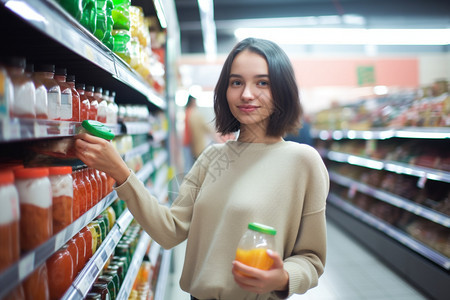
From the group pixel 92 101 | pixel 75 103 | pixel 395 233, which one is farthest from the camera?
pixel 395 233

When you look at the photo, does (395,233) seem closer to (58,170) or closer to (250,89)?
(250,89)

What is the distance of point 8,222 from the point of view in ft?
2.46

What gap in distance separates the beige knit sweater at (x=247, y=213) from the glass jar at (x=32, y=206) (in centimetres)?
34

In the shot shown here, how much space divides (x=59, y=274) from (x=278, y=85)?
0.92 m

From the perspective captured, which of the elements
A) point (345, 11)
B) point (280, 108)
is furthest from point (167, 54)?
point (345, 11)

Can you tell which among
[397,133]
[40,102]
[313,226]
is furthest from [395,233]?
[40,102]

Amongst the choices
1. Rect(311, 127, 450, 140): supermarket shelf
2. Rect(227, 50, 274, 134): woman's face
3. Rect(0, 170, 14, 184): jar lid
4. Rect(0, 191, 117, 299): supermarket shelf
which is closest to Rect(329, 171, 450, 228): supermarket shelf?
Rect(311, 127, 450, 140): supermarket shelf

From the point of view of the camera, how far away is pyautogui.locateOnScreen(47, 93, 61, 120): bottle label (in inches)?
42.1

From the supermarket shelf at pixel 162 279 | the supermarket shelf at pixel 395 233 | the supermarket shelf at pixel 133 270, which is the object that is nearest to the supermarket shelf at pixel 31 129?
the supermarket shelf at pixel 133 270

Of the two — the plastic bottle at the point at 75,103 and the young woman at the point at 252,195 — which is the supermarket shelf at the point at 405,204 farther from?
the plastic bottle at the point at 75,103

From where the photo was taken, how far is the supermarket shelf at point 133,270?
173 cm

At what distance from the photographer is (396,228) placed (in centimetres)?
414

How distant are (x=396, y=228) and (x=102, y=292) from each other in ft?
11.7

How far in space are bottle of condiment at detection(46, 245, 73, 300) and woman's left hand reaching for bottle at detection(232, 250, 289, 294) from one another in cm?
49
